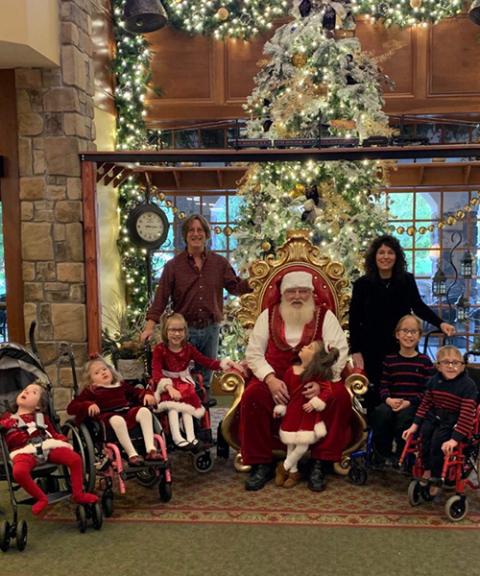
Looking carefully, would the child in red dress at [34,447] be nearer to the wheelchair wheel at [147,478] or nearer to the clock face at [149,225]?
the wheelchair wheel at [147,478]

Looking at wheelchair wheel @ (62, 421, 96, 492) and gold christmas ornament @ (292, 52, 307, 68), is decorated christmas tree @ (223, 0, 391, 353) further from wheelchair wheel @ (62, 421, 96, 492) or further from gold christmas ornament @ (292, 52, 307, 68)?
wheelchair wheel @ (62, 421, 96, 492)

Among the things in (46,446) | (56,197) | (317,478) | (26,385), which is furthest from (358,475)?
(56,197)

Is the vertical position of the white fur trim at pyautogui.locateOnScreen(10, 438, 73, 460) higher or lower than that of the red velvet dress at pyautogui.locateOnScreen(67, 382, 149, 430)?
lower

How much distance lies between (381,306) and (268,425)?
1.18 metres

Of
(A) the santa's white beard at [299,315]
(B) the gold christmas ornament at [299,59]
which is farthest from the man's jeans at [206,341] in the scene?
(B) the gold christmas ornament at [299,59]

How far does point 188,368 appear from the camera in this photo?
4.73 m

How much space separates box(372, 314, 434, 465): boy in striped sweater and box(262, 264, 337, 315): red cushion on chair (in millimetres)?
639

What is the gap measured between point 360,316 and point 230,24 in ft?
15.1

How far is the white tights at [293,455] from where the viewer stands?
168 inches

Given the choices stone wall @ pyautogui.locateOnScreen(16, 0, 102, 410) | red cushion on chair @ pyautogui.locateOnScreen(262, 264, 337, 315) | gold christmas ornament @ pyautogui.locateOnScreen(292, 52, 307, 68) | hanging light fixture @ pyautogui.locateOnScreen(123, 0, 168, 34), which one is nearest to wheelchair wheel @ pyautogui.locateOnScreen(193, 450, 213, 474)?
red cushion on chair @ pyautogui.locateOnScreen(262, 264, 337, 315)

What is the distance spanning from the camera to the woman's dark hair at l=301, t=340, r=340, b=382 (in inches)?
171

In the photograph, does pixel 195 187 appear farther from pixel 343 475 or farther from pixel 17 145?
pixel 343 475

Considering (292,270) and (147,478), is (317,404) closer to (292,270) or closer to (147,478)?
(292,270)

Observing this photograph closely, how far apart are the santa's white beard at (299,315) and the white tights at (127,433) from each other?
1225mm
